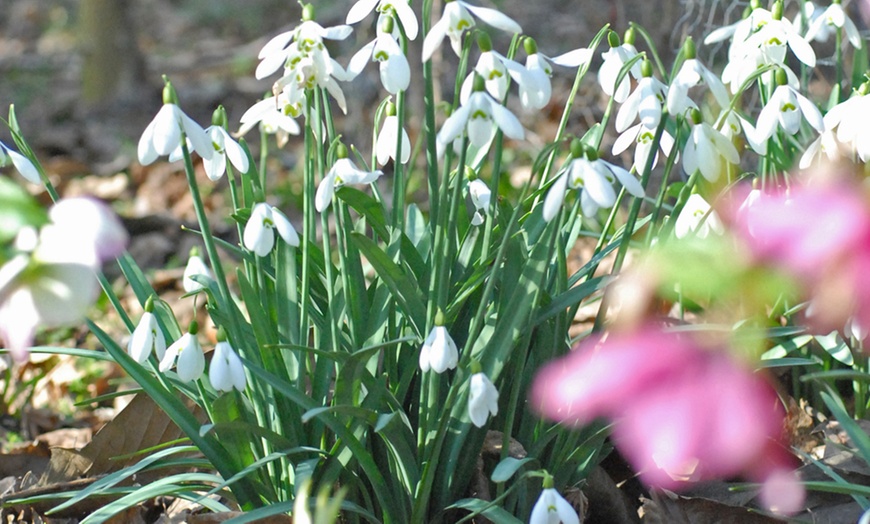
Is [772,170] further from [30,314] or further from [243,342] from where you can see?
[30,314]

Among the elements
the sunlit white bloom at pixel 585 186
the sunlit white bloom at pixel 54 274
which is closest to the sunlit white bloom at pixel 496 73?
the sunlit white bloom at pixel 585 186

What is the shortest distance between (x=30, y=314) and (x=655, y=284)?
37 centimetres

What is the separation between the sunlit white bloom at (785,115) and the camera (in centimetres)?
124

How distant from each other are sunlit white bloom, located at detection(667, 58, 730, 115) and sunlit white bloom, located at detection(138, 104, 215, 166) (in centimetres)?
60

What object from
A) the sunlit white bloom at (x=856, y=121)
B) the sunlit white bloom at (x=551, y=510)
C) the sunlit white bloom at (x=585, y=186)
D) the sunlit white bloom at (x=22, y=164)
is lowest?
the sunlit white bloom at (x=551, y=510)

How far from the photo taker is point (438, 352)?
1.12 meters

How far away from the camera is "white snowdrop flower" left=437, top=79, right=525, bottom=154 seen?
3.21ft

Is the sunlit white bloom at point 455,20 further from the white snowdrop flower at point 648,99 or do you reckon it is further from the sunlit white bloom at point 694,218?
the sunlit white bloom at point 694,218

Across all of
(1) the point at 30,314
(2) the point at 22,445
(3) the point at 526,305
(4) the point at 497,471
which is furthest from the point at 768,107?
(2) the point at 22,445

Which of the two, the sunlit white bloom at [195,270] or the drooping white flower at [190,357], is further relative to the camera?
the sunlit white bloom at [195,270]

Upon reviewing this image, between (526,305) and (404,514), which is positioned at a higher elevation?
(526,305)

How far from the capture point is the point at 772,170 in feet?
5.65

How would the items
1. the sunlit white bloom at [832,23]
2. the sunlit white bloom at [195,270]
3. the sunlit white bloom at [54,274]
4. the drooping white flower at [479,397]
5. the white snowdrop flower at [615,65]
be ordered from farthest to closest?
the sunlit white bloom at [832,23], the sunlit white bloom at [195,270], the white snowdrop flower at [615,65], the drooping white flower at [479,397], the sunlit white bloom at [54,274]

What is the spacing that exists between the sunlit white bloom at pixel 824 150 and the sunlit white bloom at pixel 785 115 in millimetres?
43
